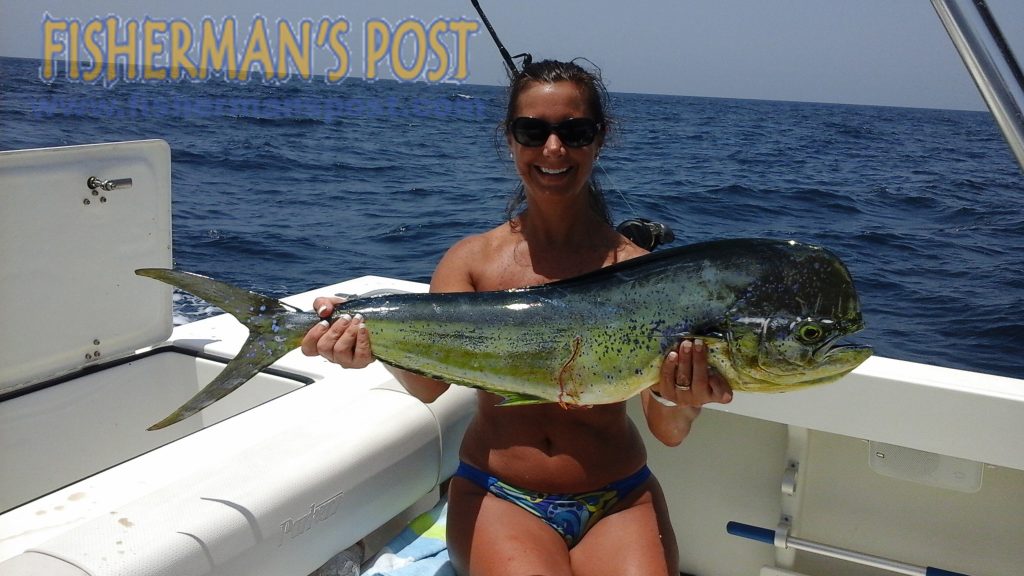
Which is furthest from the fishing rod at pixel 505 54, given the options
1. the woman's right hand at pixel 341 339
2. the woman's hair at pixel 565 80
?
the woman's right hand at pixel 341 339

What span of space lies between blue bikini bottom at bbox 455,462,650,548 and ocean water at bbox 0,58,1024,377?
107 centimetres

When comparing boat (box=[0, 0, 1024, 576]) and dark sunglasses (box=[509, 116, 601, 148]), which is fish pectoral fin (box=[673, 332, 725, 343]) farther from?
boat (box=[0, 0, 1024, 576])

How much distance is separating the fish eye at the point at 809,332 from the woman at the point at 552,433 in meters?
0.53

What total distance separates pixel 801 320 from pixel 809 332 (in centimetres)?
3

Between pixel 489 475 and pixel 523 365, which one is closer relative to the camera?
pixel 523 365

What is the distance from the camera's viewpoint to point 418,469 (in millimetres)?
2918

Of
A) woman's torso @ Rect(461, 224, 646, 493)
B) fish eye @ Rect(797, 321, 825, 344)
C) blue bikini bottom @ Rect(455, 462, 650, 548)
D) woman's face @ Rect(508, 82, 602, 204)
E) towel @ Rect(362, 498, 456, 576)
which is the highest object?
woman's face @ Rect(508, 82, 602, 204)

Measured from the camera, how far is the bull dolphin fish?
1830 millimetres

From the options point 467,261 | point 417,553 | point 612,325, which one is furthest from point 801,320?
point 417,553

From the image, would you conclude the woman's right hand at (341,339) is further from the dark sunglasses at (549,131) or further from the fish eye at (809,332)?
the fish eye at (809,332)

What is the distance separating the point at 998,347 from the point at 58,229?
9.90 meters

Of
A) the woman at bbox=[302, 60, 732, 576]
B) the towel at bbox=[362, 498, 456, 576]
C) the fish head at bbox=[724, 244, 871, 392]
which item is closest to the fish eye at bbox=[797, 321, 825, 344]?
the fish head at bbox=[724, 244, 871, 392]

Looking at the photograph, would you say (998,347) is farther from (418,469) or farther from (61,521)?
(61,521)

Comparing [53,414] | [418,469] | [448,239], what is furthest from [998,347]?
[53,414]
